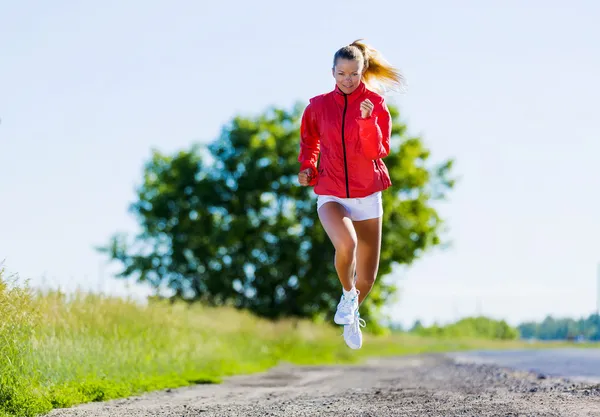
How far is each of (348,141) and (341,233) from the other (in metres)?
0.88

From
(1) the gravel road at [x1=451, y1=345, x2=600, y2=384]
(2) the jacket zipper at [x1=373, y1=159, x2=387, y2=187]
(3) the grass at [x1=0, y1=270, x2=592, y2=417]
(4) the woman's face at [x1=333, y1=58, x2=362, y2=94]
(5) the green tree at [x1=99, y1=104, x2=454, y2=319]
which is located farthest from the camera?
(5) the green tree at [x1=99, y1=104, x2=454, y2=319]

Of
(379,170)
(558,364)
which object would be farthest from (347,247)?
(558,364)

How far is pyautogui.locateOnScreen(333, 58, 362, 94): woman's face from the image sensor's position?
8016 millimetres

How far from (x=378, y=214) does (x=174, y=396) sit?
507 cm

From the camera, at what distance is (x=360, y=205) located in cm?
841

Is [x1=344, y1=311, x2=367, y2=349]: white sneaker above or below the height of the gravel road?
above

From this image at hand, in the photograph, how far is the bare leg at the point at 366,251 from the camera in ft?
28.1

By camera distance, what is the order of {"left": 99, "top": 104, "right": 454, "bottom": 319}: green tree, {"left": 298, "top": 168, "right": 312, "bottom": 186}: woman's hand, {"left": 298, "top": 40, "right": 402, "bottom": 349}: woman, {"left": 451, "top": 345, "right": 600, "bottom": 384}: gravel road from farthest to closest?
{"left": 99, "top": 104, "right": 454, "bottom": 319}: green tree
{"left": 451, "top": 345, "right": 600, "bottom": 384}: gravel road
{"left": 298, "top": 168, "right": 312, "bottom": 186}: woman's hand
{"left": 298, "top": 40, "right": 402, "bottom": 349}: woman

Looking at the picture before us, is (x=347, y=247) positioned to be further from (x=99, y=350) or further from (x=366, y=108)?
(x=99, y=350)

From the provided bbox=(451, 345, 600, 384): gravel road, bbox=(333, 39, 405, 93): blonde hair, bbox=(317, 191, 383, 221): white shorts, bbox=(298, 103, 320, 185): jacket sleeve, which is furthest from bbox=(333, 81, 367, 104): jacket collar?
bbox=(451, 345, 600, 384): gravel road

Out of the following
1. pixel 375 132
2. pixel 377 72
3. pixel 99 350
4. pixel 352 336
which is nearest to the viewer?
pixel 375 132

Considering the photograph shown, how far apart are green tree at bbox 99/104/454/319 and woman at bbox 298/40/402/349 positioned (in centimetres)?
2868

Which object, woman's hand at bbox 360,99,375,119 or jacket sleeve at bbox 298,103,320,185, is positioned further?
jacket sleeve at bbox 298,103,320,185

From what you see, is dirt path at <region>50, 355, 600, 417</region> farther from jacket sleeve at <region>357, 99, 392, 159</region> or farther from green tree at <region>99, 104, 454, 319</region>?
green tree at <region>99, 104, 454, 319</region>
